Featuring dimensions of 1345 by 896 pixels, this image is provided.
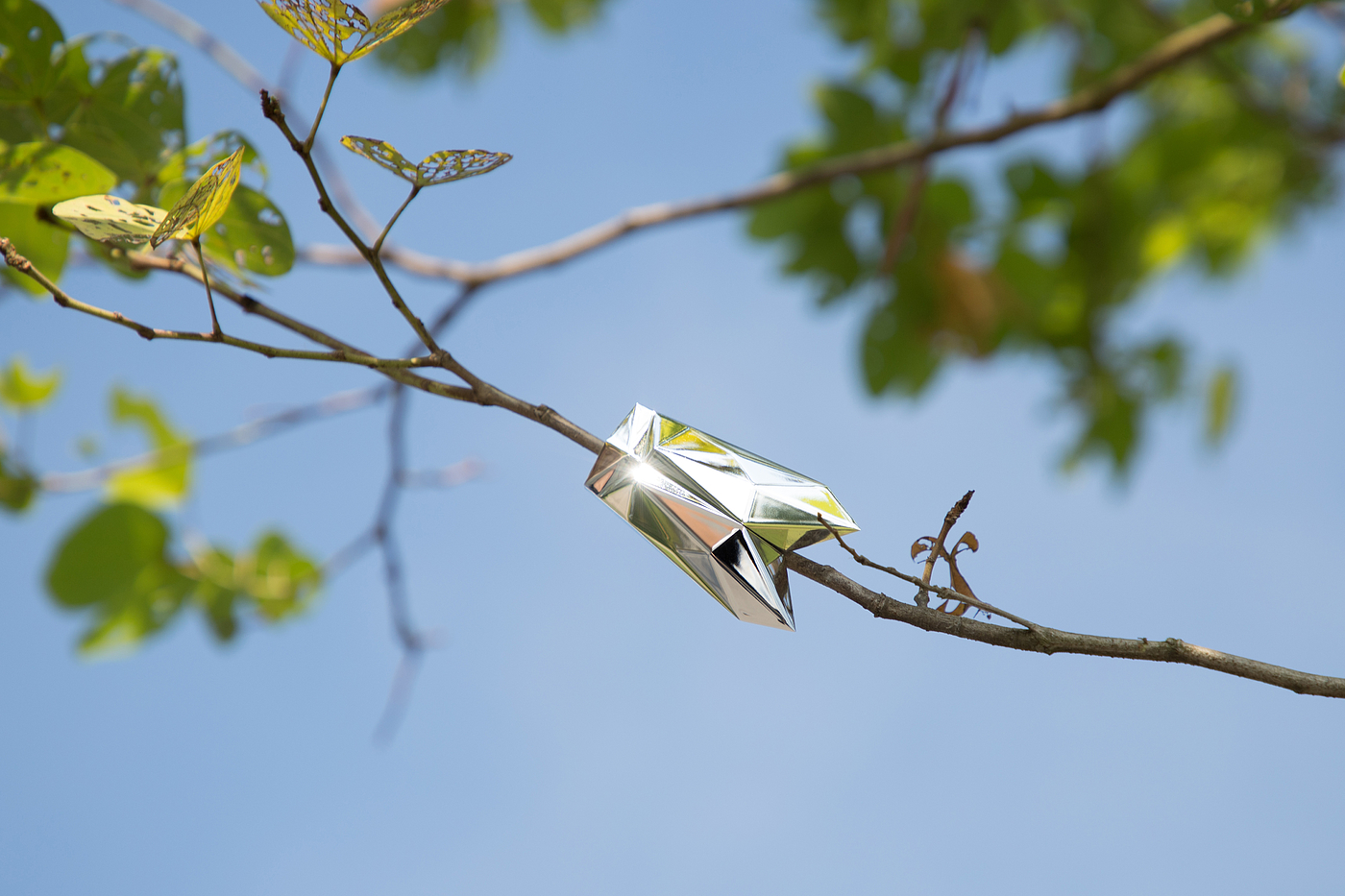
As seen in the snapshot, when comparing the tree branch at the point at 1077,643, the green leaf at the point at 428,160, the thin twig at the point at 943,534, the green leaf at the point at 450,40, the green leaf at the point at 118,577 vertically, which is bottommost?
the green leaf at the point at 118,577

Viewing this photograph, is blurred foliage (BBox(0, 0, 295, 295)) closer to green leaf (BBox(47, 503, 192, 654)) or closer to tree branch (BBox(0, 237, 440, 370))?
tree branch (BBox(0, 237, 440, 370))

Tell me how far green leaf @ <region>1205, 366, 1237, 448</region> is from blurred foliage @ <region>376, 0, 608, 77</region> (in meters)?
1.13

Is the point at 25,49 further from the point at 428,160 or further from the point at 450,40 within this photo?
the point at 450,40

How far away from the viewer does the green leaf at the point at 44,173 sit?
0.38 metres

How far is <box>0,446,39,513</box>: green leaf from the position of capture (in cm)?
68

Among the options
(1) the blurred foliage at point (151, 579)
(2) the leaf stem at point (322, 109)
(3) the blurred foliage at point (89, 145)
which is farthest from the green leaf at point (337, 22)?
(1) the blurred foliage at point (151, 579)

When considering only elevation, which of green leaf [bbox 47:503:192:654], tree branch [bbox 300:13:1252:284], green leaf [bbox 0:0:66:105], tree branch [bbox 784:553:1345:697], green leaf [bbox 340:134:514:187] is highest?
tree branch [bbox 300:13:1252:284]

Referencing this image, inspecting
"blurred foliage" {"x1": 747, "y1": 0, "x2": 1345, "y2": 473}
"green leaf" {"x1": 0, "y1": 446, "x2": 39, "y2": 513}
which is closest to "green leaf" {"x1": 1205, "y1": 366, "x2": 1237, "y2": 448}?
"blurred foliage" {"x1": 747, "y1": 0, "x2": 1345, "y2": 473}

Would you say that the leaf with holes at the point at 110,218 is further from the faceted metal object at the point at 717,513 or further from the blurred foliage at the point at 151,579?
the blurred foliage at the point at 151,579

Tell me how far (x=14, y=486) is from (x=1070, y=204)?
46.3 inches

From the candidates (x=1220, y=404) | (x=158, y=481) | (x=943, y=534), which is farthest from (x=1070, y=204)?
(x=158, y=481)

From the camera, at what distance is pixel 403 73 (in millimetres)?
1300

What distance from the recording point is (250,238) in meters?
0.41

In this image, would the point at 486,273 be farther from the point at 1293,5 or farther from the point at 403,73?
the point at 403,73
